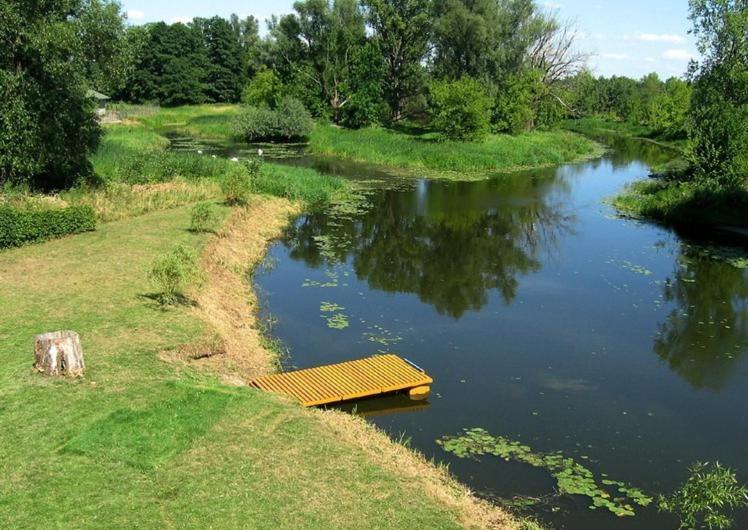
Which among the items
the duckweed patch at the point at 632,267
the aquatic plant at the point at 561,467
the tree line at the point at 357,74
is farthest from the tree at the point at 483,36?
the aquatic plant at the point at 561,467

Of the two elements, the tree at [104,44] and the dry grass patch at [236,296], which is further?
the tree at [104,44]

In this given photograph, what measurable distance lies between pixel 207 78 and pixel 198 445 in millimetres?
90351

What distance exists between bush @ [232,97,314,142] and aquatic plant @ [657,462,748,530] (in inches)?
1956

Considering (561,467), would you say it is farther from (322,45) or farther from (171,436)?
(322,45)

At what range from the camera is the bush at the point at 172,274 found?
15.0 meters

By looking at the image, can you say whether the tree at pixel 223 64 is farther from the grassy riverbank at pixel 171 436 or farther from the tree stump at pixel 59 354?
the tree stump at pixel 59 354

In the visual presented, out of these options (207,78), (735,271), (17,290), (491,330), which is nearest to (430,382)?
(491,330)

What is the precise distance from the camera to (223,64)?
9431cm

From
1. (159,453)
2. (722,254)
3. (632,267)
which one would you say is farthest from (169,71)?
(159,453)

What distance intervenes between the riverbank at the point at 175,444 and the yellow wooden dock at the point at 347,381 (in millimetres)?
702

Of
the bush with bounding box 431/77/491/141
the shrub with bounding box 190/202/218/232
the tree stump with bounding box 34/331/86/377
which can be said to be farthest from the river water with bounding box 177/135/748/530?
the bush with bounding box 431/77/491/141

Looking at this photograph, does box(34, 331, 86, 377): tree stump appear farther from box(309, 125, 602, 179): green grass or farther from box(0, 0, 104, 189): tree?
box(309, 125, 602, 179): green grass

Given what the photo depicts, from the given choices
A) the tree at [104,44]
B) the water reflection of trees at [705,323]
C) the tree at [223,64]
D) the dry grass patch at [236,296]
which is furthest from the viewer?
the tree at [223,64]

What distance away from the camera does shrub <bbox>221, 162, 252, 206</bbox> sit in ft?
88.8
